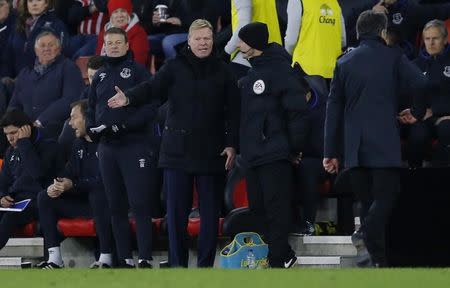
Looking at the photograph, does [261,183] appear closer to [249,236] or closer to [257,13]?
[249,236]

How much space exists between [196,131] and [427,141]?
232cm

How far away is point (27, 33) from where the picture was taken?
661 inches

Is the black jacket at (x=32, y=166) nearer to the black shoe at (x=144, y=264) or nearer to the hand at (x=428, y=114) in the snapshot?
the black shoe at (x=144, y=264)

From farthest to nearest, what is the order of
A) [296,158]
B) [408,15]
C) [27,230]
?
1. [408,15]
2. [27,230]
3. [296,158]

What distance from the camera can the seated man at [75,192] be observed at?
13.3 m

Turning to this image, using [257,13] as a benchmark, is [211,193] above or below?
below

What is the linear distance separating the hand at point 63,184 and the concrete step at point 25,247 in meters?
0.85

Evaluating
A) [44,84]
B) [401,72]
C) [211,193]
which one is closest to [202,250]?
[211,193]

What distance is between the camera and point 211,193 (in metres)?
11.8

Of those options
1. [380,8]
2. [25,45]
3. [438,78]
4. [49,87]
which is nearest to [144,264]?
[438,78]

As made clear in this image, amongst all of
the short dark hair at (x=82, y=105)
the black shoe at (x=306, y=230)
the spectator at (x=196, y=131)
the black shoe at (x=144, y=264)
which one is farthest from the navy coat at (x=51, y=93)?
the black shoe at (x=306, y=230)

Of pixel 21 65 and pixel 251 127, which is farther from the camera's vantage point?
pixel 21 65

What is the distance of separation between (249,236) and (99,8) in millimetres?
5363

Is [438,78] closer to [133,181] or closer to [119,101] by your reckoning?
[133,181]
